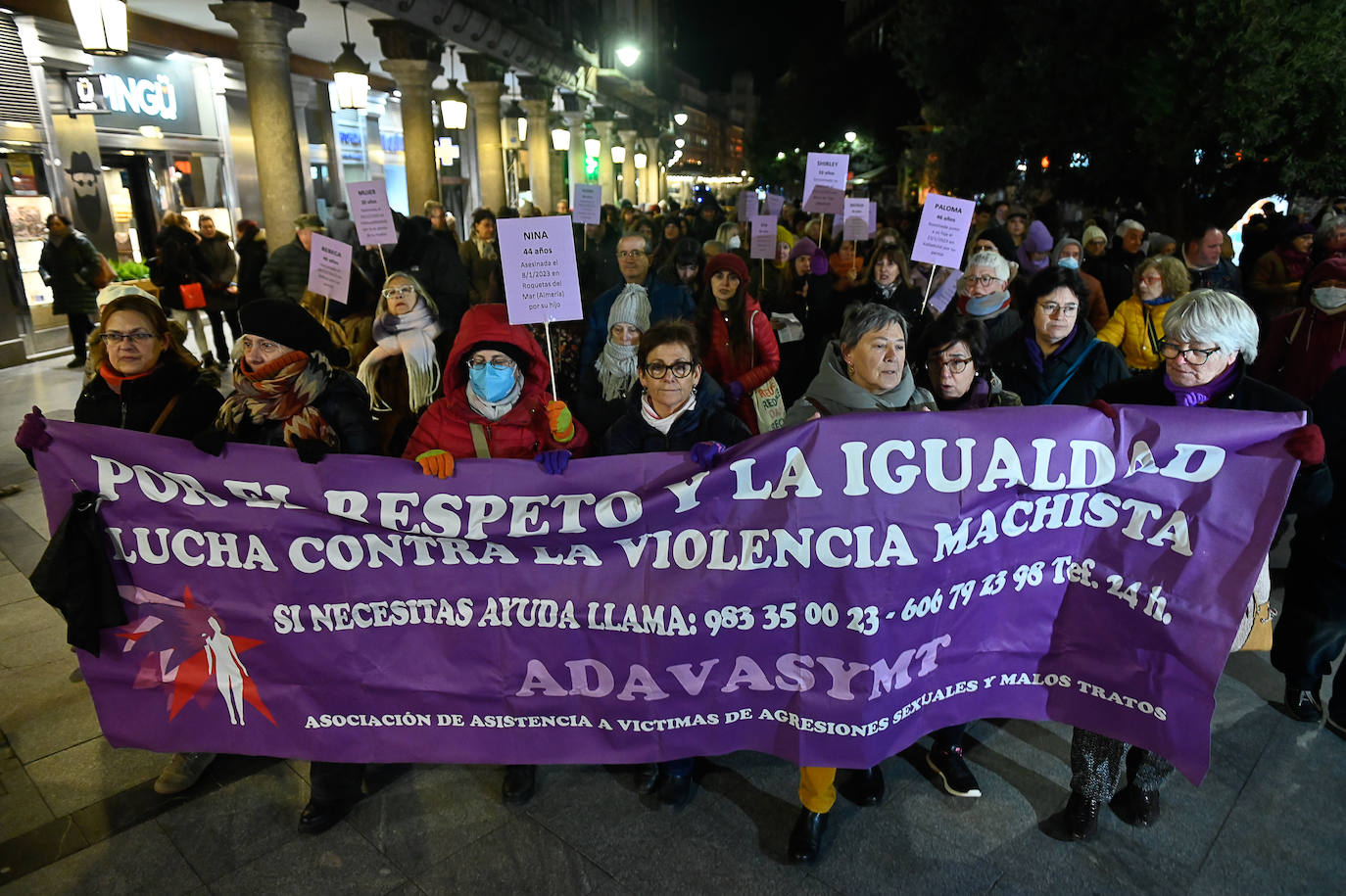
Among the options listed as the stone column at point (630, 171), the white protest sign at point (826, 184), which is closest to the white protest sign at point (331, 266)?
the white protest sign at point (826, 184)

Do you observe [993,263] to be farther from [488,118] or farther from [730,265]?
[488,118]

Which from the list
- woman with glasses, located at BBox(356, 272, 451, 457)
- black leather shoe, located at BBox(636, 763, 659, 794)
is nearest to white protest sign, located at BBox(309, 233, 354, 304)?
woman with glasses, located at BBox(356, 272, 451, 457)

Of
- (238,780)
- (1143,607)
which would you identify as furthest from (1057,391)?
(238,780)

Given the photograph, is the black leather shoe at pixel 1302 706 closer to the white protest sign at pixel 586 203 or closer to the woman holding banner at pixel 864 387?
the woman holding banner at pixel 864 387

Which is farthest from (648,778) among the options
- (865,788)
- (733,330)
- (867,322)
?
(733,330)

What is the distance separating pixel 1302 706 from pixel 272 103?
10.5 metres

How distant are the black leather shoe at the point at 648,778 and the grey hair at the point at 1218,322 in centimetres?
252

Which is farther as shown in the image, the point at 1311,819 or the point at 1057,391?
the point at 1057,391

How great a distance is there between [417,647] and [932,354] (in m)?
2.29

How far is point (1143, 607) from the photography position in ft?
9.31

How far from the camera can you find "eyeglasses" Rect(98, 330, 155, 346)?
334 cm

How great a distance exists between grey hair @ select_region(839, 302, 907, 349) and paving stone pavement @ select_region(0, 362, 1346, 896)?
5.61 ft

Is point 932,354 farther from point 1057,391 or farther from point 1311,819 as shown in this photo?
point 1311,819

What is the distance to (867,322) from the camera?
3.20m
